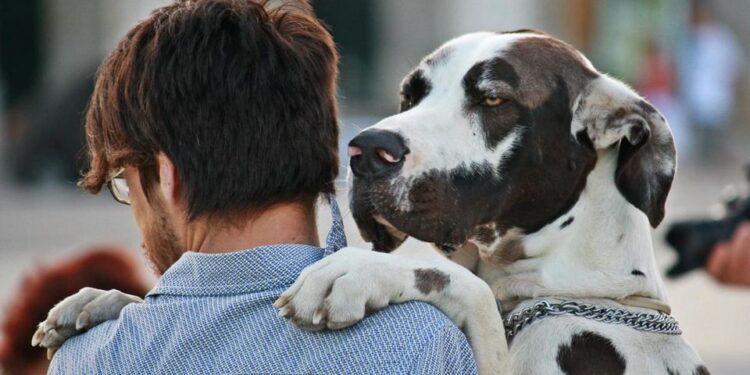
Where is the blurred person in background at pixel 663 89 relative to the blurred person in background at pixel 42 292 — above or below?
below

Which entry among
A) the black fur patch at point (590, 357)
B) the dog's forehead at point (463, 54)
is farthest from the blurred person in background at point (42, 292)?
the black fur patch at point (590, 357)

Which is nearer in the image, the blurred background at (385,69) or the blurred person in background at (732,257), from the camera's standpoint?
the blurred person in background at (732,257)

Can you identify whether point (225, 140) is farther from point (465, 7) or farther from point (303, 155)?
point (465, 7)

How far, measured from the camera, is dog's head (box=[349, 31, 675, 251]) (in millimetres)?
3602

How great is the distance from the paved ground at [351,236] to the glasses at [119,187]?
594 millimetres

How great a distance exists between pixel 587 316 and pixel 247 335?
3.48ft

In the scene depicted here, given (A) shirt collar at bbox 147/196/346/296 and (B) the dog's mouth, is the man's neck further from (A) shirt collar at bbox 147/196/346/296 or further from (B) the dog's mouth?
(B) the dog's mouth

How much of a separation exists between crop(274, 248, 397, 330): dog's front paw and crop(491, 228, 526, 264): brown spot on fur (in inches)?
33.5

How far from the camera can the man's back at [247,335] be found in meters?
2.79

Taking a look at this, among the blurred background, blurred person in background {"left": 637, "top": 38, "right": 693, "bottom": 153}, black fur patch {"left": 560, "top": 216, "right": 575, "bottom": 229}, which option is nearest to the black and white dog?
black fur patch {"left": 560, "top": 216, "right": 575, "bottom": 229}

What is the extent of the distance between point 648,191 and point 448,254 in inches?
21.3

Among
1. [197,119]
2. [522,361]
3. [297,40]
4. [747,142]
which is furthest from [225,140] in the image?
[747,142]

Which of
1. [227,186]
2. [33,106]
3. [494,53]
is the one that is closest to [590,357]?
[494,53]

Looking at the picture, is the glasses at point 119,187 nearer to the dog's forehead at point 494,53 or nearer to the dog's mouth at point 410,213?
the dog's mouth at point 410,213
